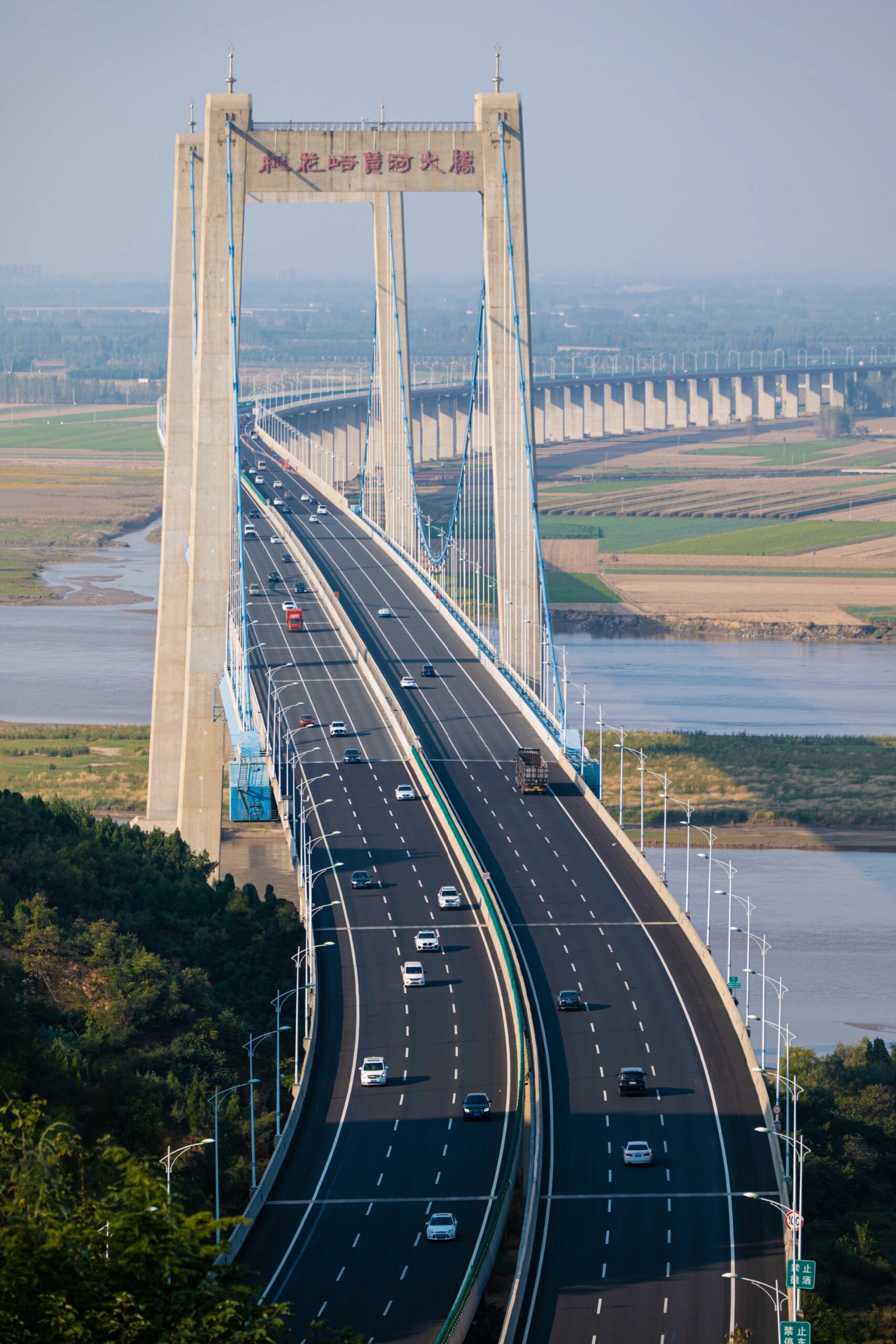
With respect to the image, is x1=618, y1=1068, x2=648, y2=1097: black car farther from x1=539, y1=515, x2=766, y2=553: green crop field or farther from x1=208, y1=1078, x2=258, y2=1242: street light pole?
x1=539, y1=515, x2=766, y2=553: green crop field

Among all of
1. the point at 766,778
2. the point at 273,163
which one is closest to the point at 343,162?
the point at 273,163

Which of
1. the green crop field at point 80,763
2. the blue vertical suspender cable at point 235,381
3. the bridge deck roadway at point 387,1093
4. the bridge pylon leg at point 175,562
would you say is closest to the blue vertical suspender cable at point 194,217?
the bridge pylon leg at point 175,562

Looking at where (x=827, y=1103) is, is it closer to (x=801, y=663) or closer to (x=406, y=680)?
(x=406, y=680)

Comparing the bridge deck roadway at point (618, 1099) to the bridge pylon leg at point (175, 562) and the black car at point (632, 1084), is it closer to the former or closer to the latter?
the black car at point (632, 1084)

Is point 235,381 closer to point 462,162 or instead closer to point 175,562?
point 462,162

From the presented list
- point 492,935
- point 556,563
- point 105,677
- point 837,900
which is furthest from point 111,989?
point 556,563

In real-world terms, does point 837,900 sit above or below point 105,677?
below
